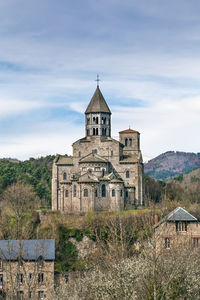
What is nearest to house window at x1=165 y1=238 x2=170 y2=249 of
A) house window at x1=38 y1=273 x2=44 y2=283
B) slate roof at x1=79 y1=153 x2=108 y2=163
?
house window at x1=38 y1=273 x2=44 y2=283

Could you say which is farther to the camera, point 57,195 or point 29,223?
point 57,195

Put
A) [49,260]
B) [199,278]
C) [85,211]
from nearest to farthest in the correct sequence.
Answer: [199,278]
[49,260]
[85,211]

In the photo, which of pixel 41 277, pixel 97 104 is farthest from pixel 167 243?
pixel 97 104

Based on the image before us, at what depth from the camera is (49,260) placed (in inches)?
2211

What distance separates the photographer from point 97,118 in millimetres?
80188

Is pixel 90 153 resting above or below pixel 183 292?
above

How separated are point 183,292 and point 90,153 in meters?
47.1

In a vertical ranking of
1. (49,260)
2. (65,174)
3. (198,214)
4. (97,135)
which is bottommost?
(49,260)

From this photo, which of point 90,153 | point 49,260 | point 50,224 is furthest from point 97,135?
point 49,260

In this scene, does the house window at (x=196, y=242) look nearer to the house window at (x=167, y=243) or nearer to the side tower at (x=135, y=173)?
the house window at (x=167, y=243)

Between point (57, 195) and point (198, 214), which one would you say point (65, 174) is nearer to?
point (57, 195)

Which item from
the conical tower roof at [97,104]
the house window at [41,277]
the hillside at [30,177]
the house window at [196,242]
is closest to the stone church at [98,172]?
the conical tower roof at [97,104]

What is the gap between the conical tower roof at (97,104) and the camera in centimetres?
8019

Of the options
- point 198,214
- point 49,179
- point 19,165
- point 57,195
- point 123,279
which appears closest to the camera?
point 123,279
